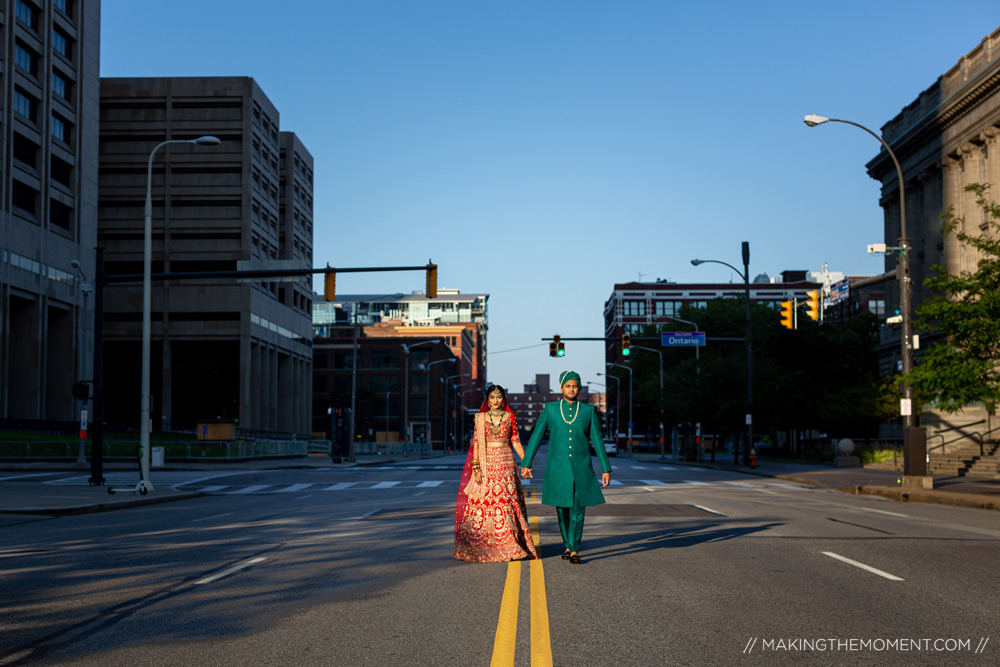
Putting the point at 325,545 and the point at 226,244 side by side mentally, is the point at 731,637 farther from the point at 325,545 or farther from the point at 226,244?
the point at 226,244

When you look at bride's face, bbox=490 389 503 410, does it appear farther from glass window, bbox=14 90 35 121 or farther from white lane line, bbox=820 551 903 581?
glass window, bbox=14 90 35 121

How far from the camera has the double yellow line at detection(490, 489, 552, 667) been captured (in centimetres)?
624

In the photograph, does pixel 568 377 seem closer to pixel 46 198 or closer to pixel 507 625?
pixel 507 625

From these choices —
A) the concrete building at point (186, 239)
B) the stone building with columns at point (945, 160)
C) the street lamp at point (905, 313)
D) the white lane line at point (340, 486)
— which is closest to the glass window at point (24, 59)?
the concrete building at point (186, 239)

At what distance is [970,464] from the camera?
35844 millimetres

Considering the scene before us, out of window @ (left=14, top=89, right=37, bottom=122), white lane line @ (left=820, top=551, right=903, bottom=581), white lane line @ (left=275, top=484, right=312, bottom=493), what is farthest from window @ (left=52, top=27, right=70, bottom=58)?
white lane line @ (left=820, top=551, right=903, bottom=581)

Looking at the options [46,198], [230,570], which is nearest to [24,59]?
[46,198]

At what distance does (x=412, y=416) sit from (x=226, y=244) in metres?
59.5

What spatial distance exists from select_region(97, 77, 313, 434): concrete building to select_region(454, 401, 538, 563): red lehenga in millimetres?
77510

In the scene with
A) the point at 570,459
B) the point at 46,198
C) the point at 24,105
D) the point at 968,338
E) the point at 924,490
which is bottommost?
the point at 924,490

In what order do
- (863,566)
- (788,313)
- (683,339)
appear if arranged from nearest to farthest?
1. (863,566)
2. (788,313)
3. (683,339)

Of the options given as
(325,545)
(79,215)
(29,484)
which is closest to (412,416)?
(79,215)

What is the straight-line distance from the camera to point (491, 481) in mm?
10508

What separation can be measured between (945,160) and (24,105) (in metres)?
57.1
